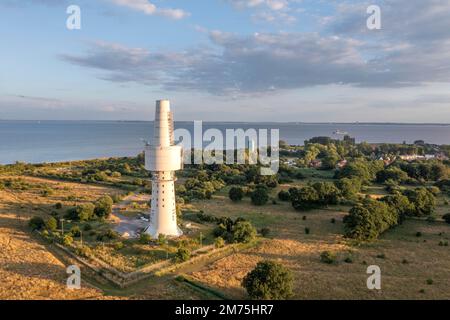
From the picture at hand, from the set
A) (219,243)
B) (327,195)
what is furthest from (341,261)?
(327,195)

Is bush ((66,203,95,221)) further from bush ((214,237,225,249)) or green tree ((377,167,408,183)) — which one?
green tree ((377,167,408,183))

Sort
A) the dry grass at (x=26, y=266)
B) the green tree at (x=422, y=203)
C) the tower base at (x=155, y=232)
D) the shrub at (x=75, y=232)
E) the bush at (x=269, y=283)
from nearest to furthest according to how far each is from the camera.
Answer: the bush at (x=269, y=283) < the dry grass at (x=26, y=266) < the tower base at (x=155, y=232) < the shrub at (x=75, y=232) < the green tree at (x=422, y=203)

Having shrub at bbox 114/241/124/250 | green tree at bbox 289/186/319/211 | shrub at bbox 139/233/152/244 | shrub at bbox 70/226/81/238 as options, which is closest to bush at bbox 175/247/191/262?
shrub at bbox 139/233/152/244

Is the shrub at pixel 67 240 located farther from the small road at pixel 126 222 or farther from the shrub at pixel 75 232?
the small road at pixel 126 222

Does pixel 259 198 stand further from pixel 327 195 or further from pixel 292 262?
pixel 292 262

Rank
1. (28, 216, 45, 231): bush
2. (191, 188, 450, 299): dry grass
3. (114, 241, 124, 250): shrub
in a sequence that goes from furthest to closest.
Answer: (28, 216, 45, 231): bush
(114, 241, 124, 250): shrub
(191, 188, 450, 299): dry grass

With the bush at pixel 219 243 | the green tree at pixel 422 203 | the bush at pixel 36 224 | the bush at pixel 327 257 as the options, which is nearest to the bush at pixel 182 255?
the bush at pixel 219 243
